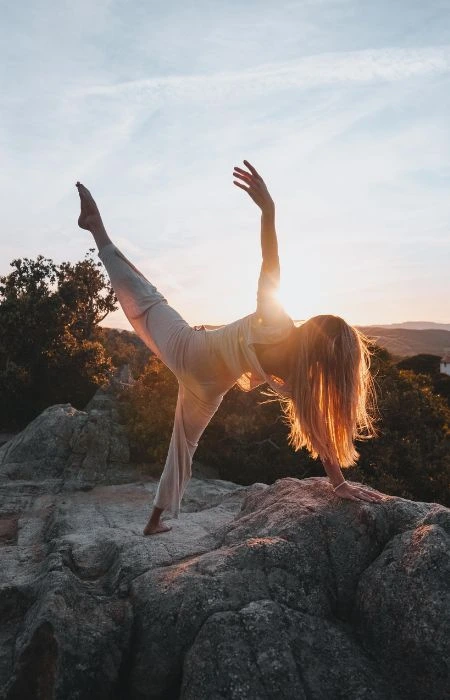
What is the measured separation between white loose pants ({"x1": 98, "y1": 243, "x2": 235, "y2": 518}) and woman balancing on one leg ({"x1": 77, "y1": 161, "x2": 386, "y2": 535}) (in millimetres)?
11

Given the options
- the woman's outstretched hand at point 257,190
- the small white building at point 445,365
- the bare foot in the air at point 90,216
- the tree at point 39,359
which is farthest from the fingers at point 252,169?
the small white building at point 445,365

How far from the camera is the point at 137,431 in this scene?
12.0m

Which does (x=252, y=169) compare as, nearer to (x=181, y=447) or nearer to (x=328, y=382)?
(x=328, y=382)

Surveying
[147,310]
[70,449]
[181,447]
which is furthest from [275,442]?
[147,310]

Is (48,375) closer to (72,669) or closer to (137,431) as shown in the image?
(137,431)

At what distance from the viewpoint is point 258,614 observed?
4285mm

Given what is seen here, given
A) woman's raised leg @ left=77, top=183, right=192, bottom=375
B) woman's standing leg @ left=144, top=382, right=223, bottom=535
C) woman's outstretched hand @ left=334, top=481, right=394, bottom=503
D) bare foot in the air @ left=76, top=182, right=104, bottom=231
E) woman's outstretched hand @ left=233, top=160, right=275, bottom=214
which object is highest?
bare foot in the air @ left=76, top=182, right=104, bottom=231

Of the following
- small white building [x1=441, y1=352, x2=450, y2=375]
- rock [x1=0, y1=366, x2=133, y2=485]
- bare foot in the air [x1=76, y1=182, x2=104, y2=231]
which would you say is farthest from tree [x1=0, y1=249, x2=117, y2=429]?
small white building [x1=441, y1=352, x2=450, y2=375]

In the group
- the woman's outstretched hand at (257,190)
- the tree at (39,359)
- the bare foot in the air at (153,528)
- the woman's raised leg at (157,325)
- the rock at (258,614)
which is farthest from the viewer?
the tree at (39,359)

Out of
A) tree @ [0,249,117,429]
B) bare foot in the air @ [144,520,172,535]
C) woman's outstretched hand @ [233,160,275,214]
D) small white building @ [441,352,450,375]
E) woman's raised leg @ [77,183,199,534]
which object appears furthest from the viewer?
small white building @ [441,352,450,375]

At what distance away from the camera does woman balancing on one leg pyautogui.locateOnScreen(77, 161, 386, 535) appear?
516 centimetres

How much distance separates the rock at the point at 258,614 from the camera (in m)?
4.07

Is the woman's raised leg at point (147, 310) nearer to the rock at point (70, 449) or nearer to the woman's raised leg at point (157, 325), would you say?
the woman's raised leg at point (157, 325)

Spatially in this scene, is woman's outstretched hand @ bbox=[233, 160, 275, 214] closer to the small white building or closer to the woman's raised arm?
the woman's raised arm
